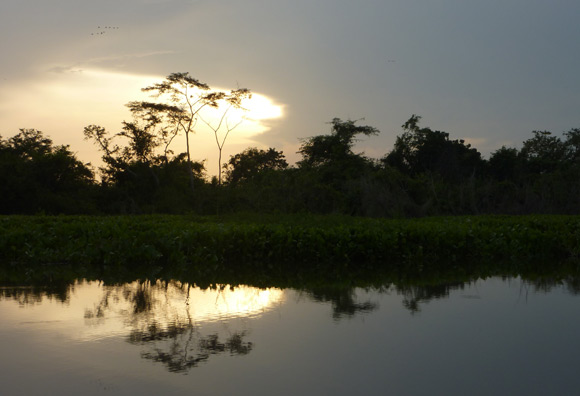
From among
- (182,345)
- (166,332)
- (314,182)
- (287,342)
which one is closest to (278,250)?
(166,332)

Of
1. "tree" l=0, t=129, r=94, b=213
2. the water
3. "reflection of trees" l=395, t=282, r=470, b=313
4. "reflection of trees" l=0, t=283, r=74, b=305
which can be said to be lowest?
the water

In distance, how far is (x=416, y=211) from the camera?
19.8 metres

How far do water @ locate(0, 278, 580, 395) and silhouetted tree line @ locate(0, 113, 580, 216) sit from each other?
12397mm

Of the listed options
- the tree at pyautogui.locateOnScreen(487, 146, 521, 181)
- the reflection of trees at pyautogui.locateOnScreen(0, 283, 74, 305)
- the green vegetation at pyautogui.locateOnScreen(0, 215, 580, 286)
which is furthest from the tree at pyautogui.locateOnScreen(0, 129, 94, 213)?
the tree at pyautogui.locateOnScreen(487, 146, 521, 181)

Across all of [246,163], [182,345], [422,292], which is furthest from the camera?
[246,163]

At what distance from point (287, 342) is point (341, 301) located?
1924 mm

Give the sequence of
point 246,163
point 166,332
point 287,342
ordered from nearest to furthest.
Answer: point 287,342 < point 166,332 < point 246,163

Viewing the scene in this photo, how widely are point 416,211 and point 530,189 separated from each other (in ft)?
14.1

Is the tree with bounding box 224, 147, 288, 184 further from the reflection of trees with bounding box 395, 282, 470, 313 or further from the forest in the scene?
the reflection of trees with bounding box 395, 282, 470, 313

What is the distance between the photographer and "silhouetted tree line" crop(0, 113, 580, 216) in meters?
20.2

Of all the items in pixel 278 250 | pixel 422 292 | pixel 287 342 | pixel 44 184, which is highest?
pixel 44 184

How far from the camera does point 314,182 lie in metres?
21.2

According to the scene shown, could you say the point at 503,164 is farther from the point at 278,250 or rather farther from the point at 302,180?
the point at 278,250

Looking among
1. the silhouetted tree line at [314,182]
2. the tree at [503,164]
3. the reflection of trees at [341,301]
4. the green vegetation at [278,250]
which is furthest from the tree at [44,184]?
the tree at [503,164]
